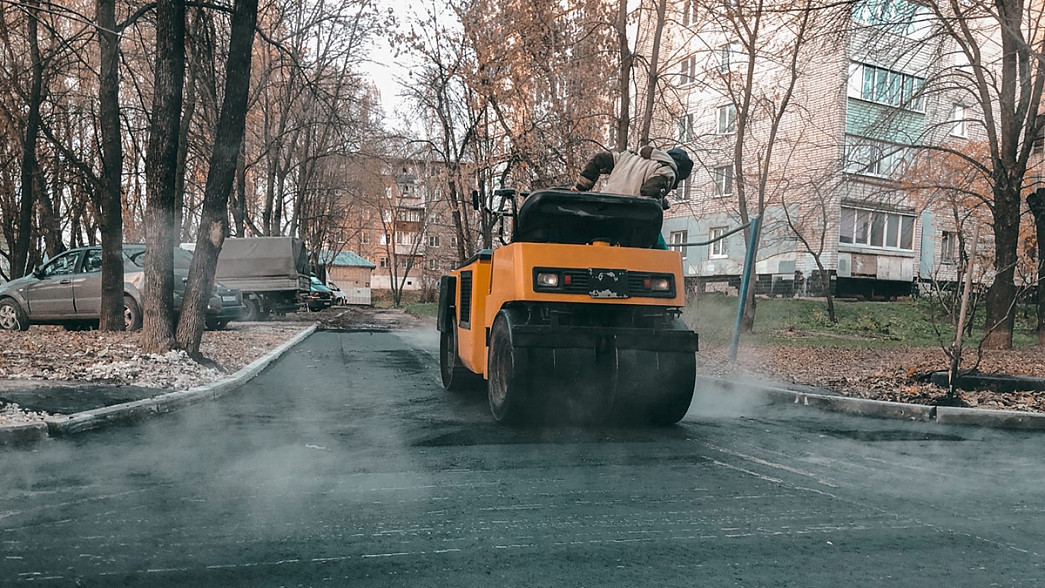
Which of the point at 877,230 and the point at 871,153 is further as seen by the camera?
the point at 877,230

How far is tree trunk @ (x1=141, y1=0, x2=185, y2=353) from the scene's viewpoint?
36.5 ft

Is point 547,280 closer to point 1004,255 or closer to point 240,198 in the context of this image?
point 1004,255

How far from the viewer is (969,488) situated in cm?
538

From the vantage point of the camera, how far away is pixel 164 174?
11.5 meters

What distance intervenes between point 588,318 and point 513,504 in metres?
2.68

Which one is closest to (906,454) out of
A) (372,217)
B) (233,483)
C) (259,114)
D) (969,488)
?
(969,488)

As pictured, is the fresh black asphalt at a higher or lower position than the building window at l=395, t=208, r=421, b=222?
lower

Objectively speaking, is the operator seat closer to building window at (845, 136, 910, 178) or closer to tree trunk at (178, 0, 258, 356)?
tree trunk at (178, 0, 258, 356)

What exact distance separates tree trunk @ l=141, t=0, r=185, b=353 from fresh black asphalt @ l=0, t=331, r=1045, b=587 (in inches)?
153

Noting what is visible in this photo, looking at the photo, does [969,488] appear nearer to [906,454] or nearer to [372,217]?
[906,454]

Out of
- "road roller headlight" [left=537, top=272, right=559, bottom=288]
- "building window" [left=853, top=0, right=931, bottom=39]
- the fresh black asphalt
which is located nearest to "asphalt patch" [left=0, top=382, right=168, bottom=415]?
the fresh black asphalt

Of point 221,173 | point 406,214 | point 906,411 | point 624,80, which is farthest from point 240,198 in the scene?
point 406,214

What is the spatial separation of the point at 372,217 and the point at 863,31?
54954 millimetres

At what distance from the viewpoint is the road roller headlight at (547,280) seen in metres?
6.67
